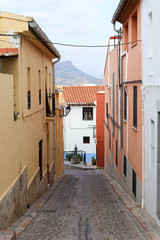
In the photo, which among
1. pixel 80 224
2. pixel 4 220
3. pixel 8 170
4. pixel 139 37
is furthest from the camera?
pixel 139 37

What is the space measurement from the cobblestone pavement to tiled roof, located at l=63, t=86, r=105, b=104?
1105 inches

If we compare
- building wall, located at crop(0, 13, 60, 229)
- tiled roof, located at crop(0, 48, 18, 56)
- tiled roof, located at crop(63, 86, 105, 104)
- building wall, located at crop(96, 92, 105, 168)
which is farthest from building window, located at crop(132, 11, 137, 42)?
tiled roof, located at crop(63, 86, 105, 104)

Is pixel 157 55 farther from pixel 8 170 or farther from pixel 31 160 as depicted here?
pixel 31 160

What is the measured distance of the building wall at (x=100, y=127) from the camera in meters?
32.9

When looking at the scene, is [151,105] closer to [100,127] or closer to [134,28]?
[134,28]

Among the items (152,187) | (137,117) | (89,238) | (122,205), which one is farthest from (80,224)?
(137,117)

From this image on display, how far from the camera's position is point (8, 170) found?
29.2ft

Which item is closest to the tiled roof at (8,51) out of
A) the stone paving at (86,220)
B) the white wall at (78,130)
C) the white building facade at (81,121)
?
the stone paving at (86,220)

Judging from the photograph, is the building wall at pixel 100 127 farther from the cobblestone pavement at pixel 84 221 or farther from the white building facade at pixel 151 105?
the white building facade at pixel 151 105

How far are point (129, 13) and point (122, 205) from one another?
261 inches

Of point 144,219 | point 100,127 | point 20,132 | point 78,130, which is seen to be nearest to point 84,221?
point 144,219

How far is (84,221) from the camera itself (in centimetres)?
998

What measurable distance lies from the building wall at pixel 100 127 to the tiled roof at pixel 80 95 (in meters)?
9.03

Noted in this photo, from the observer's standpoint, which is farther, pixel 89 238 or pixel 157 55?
pixel 157 55
